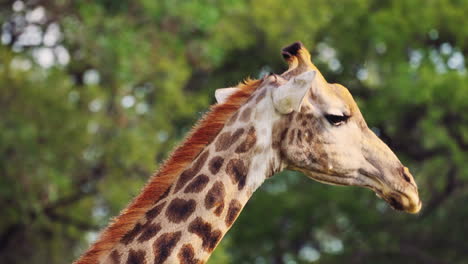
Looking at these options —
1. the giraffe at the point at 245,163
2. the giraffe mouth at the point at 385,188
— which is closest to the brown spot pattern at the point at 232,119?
the giraffe at the point at 245,163

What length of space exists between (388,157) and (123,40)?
1236 centimetres

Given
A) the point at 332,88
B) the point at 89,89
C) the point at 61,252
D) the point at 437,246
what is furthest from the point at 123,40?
the point at 437,246

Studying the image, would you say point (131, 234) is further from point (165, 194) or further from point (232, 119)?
point (232, 119)

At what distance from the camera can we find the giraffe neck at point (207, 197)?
231 inches

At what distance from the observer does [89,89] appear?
68.9 feet

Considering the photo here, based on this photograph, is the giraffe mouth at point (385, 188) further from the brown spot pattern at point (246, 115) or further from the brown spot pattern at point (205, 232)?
the brown spot pattern at point (205, 232)

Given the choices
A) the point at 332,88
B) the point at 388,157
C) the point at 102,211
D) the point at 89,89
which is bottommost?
the point at 102,211

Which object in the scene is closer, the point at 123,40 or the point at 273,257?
the point at 123,40

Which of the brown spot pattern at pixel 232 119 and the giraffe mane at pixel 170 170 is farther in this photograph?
the brown spot pattern at pixel 232 119

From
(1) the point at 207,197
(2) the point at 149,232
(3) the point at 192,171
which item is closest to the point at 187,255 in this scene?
(2) the point at 149,232

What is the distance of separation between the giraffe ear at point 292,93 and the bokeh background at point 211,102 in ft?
40.0

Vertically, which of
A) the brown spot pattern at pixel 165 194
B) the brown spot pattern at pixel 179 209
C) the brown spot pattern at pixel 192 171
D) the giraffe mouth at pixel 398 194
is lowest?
the giraffe mouth at pixel 398 194

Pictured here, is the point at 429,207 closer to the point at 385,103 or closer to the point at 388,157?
the point at 385,103

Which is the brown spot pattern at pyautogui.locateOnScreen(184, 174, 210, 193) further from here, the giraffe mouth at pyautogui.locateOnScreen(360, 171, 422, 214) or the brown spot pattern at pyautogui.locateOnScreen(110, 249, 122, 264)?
the giraffe mouth at pyautogui.locateOnScreen(360, 171, 422, 214)
